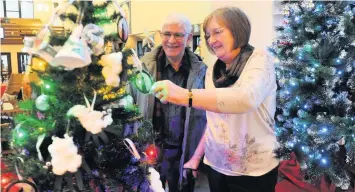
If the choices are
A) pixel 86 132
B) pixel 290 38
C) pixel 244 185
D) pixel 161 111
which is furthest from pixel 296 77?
pixel 86 132

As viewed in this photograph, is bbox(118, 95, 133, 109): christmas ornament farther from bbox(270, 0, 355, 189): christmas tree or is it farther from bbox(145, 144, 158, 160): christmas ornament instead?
bbox(270, 0, 355, 189): christmas tree

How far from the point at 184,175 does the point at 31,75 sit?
1.08 m

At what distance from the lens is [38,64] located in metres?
0.88

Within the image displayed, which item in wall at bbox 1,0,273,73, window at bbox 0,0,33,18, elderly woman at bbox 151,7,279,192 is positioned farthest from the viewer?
window at bbox 0,0,33,18

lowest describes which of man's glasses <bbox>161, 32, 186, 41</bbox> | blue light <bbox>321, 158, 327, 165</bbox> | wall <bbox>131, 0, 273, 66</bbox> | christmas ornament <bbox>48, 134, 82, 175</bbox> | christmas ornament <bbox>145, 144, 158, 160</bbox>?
blue light <bbox>321, 158, 327, 165</bbox>

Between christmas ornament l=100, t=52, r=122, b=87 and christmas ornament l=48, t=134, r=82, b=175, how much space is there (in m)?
0.18

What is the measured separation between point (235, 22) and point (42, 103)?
74cm

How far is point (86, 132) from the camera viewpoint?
0.86m

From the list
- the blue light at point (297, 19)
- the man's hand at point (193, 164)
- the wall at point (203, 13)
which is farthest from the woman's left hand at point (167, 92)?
the wall at point (203, 13)

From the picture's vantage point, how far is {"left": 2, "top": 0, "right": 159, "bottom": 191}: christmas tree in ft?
2.63

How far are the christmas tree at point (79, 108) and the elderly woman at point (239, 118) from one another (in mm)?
404

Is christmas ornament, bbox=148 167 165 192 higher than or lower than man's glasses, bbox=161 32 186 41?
lower

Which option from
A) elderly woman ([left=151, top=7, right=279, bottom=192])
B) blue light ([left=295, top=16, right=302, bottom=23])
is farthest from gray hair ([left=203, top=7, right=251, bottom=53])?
blue light ([left=295, top=16, right=302, bottom=23])

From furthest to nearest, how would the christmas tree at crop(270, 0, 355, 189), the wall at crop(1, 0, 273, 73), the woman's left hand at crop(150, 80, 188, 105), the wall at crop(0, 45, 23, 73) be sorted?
the wall at crop(0, 45, 23, 73) → the wall at crop(1, 0, 273, 73) → the christmas tree at crop(270, 0, 355, 189) → the woman's left hand at crop(150, 80, 188, 105)
